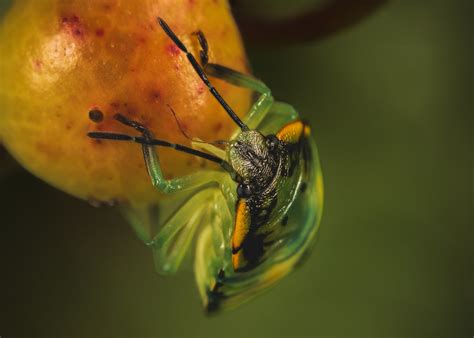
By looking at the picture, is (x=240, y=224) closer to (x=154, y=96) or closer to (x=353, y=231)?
(x=154, y=96)

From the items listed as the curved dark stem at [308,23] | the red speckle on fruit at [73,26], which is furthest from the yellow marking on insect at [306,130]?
the red speckle on fruit at [73,26]

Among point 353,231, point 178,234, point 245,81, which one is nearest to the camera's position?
point 245,81

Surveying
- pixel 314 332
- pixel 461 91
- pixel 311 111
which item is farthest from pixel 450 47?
pixel 314 332

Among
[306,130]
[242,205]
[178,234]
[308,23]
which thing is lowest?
[178,234]

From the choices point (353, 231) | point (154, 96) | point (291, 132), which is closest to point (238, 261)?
point (291, 132)

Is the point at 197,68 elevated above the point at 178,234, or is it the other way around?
the point at 197,68

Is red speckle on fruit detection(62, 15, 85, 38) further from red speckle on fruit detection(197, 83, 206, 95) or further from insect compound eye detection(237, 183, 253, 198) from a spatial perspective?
insect compound eye detection(237, 183, 253, 198)

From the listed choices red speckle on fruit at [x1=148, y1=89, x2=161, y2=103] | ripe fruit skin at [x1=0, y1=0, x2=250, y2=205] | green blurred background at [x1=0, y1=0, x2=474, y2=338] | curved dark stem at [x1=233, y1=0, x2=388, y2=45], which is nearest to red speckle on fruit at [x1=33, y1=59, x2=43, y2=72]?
ripe fruit skin at [x1=0, y1=0, x2=250, y2=205]
